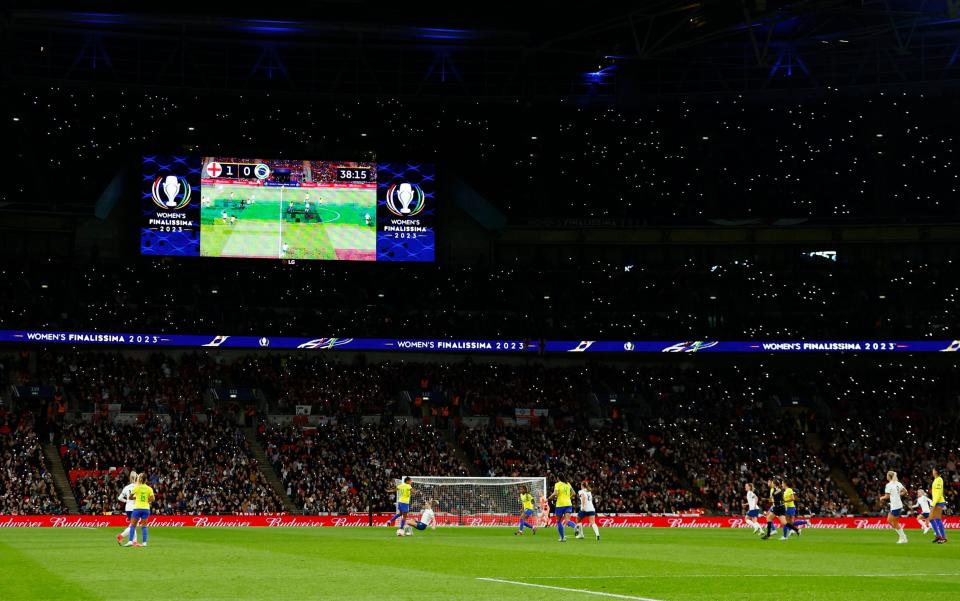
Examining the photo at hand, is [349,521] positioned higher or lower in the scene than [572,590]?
lower

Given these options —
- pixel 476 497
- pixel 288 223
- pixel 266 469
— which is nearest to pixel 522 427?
pixel 476 497

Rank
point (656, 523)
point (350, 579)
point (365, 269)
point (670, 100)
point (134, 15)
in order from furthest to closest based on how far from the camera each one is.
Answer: point (365, 269) < point (670, 100) < point (134, 15) < point (656, 523) < point (350, 579)

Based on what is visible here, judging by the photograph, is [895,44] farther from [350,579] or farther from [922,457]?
[350,579]

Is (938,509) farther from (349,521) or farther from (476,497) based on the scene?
(349,521)

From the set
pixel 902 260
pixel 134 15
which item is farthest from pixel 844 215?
pixel 134 15

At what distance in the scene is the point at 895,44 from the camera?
57.2 metres

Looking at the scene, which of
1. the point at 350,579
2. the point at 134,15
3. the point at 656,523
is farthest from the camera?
the point at 134,15

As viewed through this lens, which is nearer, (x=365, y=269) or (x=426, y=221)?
(x=426, y=221)

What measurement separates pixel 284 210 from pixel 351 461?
1485cm

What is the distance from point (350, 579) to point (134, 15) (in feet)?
141

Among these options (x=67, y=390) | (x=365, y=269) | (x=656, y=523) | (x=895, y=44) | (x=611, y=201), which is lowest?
(x=656, y=523)

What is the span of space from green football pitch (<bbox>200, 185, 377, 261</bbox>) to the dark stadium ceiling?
17.8 ft

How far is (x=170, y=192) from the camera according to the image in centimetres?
5928

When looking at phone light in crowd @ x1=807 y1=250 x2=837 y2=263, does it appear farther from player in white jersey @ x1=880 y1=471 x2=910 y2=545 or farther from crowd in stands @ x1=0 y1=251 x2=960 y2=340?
player in white jersey @ x1=880 y1=471 x2=910 y2=545
